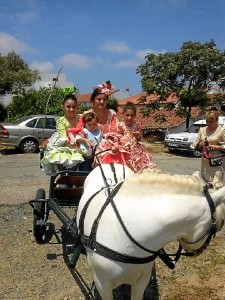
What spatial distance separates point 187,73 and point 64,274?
50.7 feet

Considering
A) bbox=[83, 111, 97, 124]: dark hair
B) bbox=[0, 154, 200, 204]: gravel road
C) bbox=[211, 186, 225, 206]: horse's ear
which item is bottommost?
bbox=[0, 154, 200, 204]: gravel road

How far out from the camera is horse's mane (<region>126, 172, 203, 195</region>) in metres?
2.13

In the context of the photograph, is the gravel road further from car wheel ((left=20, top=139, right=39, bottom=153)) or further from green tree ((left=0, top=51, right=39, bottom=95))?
green tree ((left=0, top=51, right=39, bottom=95))

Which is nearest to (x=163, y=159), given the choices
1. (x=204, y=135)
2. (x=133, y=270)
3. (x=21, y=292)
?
(x=204, y=135)

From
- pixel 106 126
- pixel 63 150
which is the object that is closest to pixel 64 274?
pixel 63 150

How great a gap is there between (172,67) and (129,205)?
16307 millimetres

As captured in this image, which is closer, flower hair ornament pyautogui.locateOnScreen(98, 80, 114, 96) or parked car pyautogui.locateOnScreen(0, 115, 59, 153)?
flower hair ornament pyautogui.locateOnScreen(98, 80, 114, 96)

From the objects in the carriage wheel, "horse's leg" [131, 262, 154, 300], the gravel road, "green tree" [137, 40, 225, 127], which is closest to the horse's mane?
"horse's leg" [131, 262, 154, 300]

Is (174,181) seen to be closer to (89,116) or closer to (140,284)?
(140,284)

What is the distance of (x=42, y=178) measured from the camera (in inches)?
360

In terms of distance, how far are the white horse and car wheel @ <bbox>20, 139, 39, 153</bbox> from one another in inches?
447

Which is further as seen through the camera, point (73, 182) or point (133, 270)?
point (73, 182)

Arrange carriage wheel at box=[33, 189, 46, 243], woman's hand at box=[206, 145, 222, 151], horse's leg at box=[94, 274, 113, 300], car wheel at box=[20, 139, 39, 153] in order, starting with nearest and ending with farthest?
horse's leg at box=[94, 274, 113, 300], carriage wheel at box=[33, 189, 46, 243], woman's hand at box=[206, 145, 222, 151], car wheel at box=[20, 139, 39, 153]

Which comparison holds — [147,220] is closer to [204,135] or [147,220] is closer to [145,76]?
[204,135]
